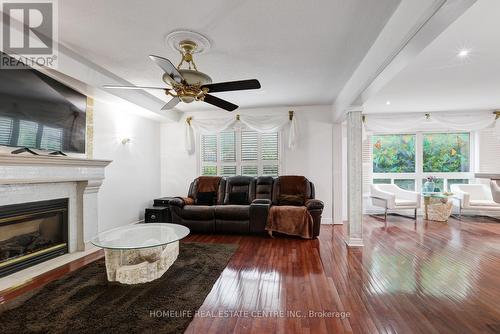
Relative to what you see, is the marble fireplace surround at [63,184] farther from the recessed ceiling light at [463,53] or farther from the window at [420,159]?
the window at [420,159]

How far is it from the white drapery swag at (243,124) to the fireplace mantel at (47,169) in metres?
2.14

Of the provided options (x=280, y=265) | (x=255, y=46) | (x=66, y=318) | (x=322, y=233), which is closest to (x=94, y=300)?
(x=66, y=318)

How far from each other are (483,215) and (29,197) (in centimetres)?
879

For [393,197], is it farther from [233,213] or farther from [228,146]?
[228,146]

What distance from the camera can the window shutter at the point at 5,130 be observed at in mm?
2330

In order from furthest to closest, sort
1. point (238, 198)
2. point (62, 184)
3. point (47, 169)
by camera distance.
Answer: point (238, 198) < point (62, 184) < point (47, 169)

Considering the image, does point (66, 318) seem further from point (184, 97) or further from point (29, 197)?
point (184, 97)

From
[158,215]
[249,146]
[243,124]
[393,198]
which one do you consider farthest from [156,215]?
[393,198]

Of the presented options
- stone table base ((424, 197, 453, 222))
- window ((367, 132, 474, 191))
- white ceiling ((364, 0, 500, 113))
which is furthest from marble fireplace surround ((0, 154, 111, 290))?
stone table base ((424, 197, 453, 222))

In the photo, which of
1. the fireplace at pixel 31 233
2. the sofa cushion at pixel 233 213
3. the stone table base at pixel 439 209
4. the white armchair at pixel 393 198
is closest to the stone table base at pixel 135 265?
the fireplace at pixel 31 233

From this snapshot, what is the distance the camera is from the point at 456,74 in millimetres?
3291

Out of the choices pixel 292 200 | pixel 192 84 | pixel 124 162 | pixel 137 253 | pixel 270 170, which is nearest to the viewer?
pixel 192 84

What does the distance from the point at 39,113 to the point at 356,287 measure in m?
4.04

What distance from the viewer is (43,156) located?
265 centimetres
